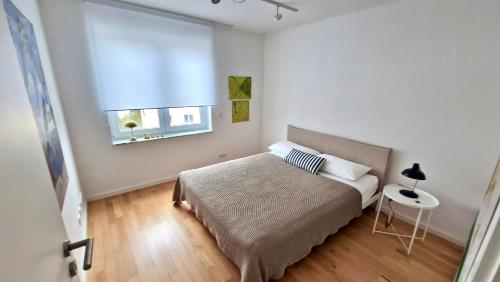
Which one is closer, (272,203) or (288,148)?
(272,203)

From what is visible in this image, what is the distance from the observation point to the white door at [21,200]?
1.45 feet

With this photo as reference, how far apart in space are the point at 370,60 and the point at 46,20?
3.51 m

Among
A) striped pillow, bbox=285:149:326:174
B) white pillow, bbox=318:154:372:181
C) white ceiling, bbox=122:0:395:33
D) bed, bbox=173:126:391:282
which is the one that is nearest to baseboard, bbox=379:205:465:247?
bed, bbox=173:126:391:282

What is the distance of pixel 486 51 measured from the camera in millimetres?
1708

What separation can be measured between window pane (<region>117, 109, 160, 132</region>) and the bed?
1074mm

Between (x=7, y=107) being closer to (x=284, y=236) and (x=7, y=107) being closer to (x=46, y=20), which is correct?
(x=284, y=236)

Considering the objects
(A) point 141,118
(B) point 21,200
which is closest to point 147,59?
(A) point 141,118

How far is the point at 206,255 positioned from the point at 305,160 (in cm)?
160

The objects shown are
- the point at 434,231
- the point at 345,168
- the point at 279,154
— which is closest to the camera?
the point at 434,231

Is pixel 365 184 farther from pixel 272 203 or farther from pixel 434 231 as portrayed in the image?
pixel 272 203

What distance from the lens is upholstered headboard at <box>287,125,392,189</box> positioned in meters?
2.40

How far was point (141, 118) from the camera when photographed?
113 inches

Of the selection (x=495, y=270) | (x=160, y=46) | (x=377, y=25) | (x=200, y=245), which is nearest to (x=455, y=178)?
(x=377, y=25)

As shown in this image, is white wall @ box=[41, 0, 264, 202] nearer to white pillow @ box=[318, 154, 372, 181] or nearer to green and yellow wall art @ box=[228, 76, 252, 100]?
green and yellow wall art @ box=[228, 76, 252, 100]
